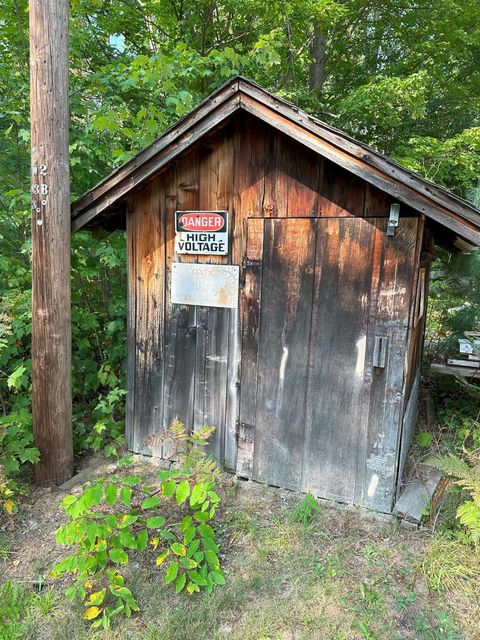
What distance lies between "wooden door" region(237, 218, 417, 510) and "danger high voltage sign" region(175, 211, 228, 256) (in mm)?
261

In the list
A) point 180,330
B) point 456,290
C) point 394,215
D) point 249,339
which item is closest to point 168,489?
point 249,339

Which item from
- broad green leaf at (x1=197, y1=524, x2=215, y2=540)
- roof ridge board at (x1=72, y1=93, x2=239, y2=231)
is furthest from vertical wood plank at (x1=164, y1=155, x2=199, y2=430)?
broad green leaf at (x1=197, y1=524, x2=215, y2=540)

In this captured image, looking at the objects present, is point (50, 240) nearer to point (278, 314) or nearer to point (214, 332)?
point (214, 332)

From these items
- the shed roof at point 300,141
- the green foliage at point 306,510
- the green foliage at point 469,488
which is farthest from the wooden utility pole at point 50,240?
the green foliage at point 469,488

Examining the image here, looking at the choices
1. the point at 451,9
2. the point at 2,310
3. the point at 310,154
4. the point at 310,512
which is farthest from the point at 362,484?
the point at 451,9

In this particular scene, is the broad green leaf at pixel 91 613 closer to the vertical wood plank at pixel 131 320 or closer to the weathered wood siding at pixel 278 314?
the weathered wood siding at pixel 278 314

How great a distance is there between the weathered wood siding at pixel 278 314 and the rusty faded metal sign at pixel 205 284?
3.0 inches

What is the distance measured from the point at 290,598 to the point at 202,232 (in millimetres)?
2861

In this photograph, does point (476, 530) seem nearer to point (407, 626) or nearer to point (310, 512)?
point (407, 626)

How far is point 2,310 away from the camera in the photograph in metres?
3.99

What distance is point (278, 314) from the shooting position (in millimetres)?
3529

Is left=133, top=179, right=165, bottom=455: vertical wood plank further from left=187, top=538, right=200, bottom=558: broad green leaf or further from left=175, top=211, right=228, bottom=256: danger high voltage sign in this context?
left=187, top=538, right=200, bottom=558: broad green leaf

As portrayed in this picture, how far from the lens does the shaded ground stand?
2.37 meters

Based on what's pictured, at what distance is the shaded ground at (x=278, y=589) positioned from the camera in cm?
237
